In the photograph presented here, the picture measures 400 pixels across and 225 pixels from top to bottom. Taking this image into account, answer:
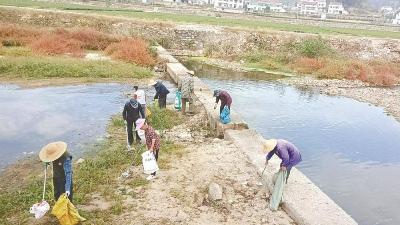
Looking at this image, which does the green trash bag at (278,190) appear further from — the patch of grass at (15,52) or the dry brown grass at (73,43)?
the patch of grass at (15,52)

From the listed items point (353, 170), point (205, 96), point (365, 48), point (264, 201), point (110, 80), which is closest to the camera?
point (264, 201)

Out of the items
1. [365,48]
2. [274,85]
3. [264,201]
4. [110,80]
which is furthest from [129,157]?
[365,48]

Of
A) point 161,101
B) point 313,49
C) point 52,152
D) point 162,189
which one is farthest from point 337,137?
point 313,49

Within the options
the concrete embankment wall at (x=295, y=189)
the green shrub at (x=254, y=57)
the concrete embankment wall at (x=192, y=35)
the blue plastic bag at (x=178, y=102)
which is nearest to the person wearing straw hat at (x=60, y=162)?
the concrete embankment wall at (x=295, y=189)

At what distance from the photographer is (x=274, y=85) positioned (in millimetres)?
26984

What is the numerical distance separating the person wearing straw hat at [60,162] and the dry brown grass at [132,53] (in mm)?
19377

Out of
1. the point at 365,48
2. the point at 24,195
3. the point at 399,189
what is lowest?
the point at 399,189

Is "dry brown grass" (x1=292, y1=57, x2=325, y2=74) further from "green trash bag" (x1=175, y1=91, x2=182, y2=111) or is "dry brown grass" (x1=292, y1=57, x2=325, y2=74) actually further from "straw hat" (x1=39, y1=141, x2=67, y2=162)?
"straw hat" (x1=39, y1=141, x2=67, y2=162)

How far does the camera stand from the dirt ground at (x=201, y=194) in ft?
28.9

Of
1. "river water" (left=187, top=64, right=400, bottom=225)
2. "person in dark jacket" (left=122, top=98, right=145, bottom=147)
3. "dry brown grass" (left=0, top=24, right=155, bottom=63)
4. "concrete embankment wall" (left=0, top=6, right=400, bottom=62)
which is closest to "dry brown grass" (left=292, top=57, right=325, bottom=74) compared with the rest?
"concrete embankment wall" (left=0, top=6, right=400, bottom=62)

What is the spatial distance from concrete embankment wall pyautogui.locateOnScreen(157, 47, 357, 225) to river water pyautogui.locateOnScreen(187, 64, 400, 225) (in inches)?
68.2

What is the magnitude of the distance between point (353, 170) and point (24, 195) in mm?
10266

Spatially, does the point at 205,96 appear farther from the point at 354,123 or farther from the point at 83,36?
the point at 83,36

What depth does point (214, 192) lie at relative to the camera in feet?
31.7
